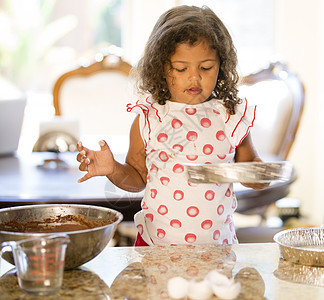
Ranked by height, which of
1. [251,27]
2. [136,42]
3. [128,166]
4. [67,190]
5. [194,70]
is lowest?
[67,190]

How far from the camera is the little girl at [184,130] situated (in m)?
1.39

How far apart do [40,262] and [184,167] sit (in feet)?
1.74

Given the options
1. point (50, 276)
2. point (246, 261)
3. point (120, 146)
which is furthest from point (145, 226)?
point (120, 146)

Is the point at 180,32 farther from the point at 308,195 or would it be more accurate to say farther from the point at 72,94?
the point at 308,195

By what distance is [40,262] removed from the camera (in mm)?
924

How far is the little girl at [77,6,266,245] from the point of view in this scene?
1.39 metres

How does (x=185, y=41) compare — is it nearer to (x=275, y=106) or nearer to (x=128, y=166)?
(x=128, y=166)

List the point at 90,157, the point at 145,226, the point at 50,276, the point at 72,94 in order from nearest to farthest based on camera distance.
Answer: the point at 50,276 → the point at 90,157 → the point at 145,226 → the point at 72,94

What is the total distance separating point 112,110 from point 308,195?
175 cm

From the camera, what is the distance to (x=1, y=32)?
187 inches

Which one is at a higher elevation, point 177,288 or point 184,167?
point 184,167

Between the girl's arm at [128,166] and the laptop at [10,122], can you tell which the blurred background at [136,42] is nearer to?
the laptop at [10,122]

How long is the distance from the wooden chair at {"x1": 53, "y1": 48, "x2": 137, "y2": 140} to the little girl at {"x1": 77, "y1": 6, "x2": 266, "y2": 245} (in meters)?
2.06

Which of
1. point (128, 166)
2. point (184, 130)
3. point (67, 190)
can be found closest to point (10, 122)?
point (67, 190)
